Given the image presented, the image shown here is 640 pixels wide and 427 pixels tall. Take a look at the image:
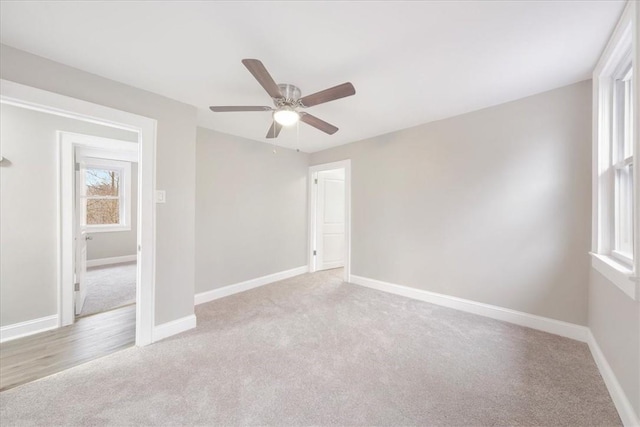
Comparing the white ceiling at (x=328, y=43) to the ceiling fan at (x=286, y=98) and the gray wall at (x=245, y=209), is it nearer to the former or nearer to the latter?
the ceiling fan at (x=286, y=98)

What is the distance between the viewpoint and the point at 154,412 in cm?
140

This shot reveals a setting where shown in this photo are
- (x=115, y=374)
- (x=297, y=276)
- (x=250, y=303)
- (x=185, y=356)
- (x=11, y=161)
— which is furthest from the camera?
(x=297, y=276)

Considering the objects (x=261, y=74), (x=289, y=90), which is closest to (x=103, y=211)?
(x=289, y=90)

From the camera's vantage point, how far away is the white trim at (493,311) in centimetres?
215

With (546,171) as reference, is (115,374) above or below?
below

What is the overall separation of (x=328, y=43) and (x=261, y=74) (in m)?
0.51

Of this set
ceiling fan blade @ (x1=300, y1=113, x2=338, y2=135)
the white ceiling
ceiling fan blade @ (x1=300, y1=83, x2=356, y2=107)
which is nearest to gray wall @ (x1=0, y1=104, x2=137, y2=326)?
the white ceiling

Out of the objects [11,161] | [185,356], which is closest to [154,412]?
[185,356]

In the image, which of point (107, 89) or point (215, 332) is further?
point (215, 332)

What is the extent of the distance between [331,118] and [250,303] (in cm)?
261

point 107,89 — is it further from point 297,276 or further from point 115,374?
point 297,276

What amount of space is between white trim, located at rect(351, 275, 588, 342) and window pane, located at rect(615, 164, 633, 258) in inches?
37.5

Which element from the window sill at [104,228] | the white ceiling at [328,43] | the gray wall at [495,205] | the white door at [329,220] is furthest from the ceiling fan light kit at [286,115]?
the window sill at [104,228]

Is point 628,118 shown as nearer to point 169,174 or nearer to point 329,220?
point 169,174
